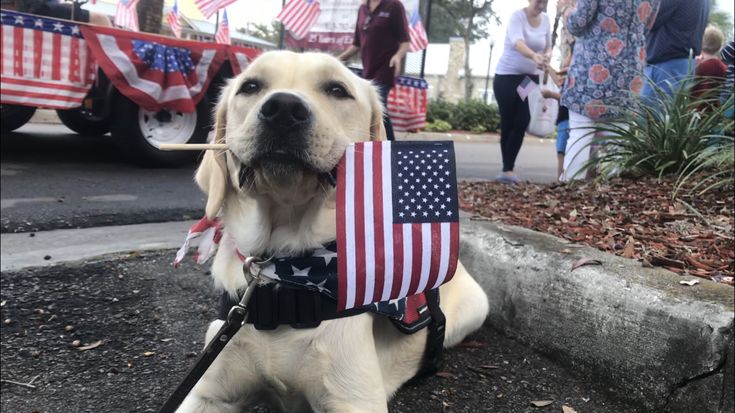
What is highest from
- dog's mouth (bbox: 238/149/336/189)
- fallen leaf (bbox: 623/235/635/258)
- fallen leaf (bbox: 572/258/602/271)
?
dog's mouth (bbox: 238/149/336/189)

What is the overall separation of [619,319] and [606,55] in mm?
3086

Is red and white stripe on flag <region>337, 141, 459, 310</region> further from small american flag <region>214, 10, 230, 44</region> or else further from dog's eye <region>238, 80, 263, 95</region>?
small american flag <region>214, 10, 230, 44</region>

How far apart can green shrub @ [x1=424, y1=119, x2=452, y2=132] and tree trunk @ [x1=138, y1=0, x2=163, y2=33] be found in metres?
9.75

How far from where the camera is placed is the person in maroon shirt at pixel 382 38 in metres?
6.02

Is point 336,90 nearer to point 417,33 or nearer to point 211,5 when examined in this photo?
point 211,5

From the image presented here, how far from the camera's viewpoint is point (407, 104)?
453 inches


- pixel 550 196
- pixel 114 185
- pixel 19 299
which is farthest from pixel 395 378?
pixel 114 185

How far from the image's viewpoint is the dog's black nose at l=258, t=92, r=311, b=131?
1.62m

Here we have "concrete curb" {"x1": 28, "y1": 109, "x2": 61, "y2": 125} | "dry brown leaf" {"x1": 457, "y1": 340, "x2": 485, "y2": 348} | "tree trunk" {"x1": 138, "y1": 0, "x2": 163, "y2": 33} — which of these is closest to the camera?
"dry brown leaf" {"x1": 457, "y1": 340, "x2": 485, "y2": 348}

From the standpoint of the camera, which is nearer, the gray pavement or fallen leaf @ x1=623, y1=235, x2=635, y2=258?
fallen leaf @ x1=623, y1=235, x2=635, y2=258

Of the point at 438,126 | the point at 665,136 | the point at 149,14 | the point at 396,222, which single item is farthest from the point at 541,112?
the point at 438,126

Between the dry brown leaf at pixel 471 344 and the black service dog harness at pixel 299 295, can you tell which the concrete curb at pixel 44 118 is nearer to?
the dry brown leaf at pixel 471 344

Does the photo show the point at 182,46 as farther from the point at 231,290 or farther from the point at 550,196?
the point at 231,290

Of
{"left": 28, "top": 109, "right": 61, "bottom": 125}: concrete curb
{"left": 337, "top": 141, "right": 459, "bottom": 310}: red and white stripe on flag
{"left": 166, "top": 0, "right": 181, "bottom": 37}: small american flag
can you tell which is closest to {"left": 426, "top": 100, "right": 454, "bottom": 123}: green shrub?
{"left": 166, "top": 0, "right": 181, "bottom": 37}: small american flag
